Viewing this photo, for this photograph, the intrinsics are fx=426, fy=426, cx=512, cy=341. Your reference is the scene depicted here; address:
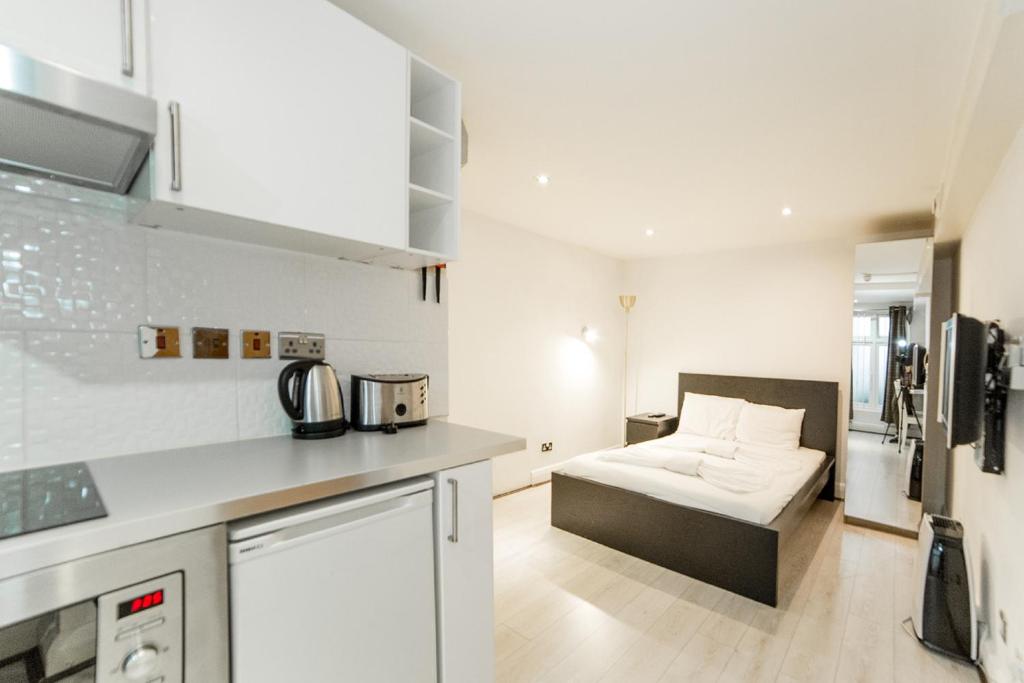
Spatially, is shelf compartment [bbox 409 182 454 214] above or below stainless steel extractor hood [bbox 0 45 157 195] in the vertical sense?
above

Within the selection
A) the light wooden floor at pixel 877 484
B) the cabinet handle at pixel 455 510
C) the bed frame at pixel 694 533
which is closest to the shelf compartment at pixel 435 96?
the cabinet handle at pixel 455 510

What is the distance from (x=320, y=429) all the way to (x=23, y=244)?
2.84 ft

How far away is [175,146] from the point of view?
974mm

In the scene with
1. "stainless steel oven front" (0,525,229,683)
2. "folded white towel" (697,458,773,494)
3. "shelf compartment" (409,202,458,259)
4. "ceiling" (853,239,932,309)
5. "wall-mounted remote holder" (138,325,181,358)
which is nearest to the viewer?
"stainless steel oven front" (0,525,229,683)

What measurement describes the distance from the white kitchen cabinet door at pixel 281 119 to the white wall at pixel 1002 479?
2.13m

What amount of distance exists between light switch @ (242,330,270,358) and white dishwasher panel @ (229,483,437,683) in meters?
0.67

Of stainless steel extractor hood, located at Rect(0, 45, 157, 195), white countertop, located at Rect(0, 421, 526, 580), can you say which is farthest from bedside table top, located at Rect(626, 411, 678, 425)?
stainless steel extractor hood, located at Rect(0, 45, 157, 195)

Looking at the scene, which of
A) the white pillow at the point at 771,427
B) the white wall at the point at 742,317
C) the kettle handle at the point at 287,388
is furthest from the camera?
the white wall at the point at 742,317

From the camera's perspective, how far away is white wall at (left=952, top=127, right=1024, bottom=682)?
4.62 feet

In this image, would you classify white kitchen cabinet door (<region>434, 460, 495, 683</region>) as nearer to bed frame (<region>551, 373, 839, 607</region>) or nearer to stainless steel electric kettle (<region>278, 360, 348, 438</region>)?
stainless steel electric kettle (<region>278, 360, 348, 438</region>)

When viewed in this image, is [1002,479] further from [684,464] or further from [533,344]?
[533,344]

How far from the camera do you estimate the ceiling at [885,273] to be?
3.38 m

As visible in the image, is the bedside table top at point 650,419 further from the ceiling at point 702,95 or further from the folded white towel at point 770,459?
the ceiling at point 702,95

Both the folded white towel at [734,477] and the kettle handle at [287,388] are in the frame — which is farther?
the folded white towel at [734,477]
